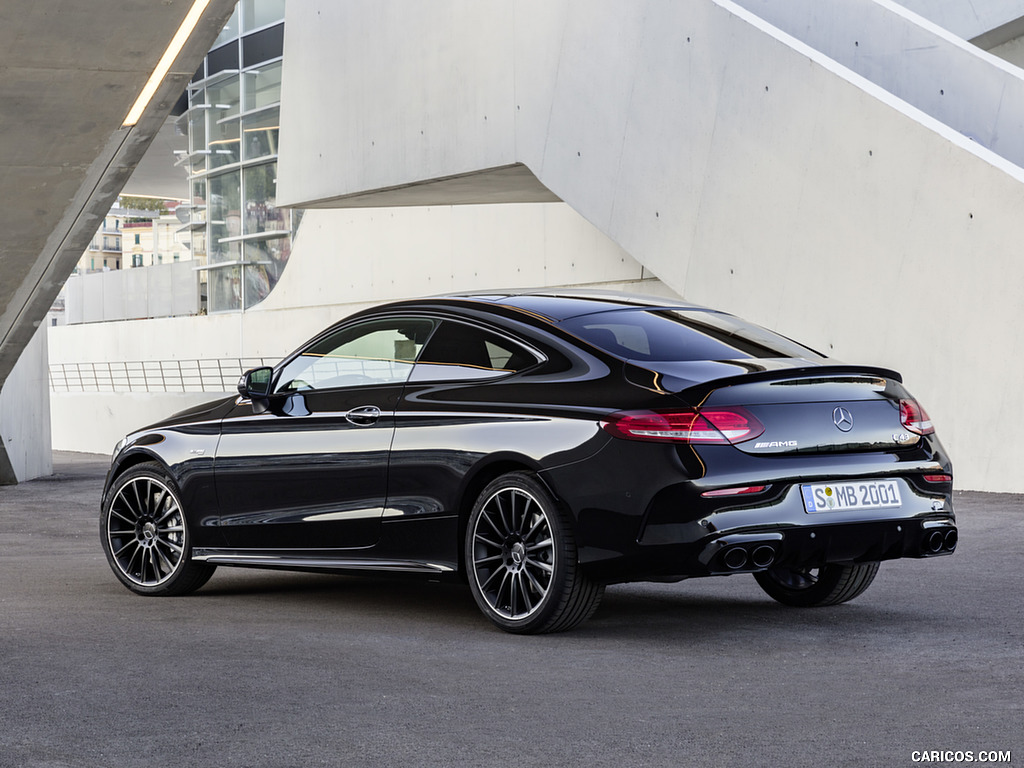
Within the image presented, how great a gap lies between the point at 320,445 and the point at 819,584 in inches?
102

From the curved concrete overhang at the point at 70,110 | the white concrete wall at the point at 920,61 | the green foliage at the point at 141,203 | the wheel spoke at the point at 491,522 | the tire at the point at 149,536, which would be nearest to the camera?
the wheel spoke at the point at 491,522

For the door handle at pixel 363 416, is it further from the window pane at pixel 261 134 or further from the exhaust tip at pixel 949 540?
the window pane at pixel 261 134

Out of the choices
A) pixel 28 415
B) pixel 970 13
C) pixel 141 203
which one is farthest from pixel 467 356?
pixel 141 203

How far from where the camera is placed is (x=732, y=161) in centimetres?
1655

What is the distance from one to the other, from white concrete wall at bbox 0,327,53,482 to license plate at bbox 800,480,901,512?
45.9 feet

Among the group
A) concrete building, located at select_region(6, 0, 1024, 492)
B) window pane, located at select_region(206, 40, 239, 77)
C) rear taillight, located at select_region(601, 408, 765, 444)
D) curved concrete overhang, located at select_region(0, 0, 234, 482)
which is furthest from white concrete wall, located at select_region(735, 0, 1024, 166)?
window pane, located at select_region(206, 40, 239, 77)

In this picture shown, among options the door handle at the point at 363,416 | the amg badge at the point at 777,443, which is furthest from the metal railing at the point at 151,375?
the amg badge at the point at 777,443

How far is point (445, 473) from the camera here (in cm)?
671

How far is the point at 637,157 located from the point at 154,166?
117 feet

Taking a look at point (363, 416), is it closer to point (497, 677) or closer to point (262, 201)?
point (497, 677)

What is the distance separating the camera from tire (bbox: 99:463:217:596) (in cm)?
798

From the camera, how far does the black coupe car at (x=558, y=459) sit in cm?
605

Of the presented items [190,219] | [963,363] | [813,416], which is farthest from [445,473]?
[190,219]

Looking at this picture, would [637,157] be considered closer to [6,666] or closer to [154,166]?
[6,666]
